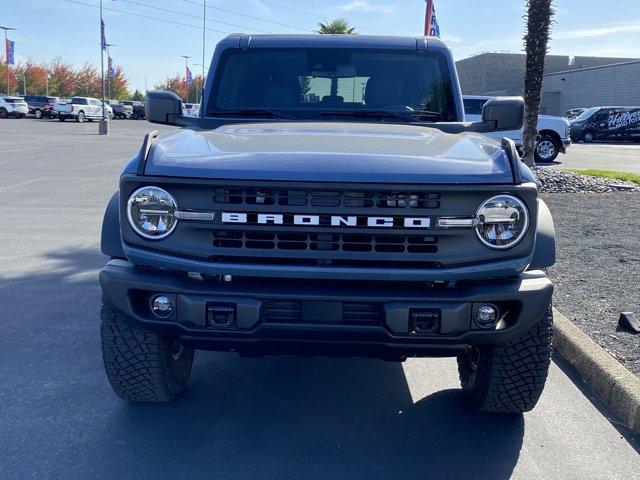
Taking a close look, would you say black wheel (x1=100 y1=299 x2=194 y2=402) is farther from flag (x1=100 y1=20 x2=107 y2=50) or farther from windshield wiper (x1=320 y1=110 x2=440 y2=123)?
flag (x1=100 y1=20 x2=107 y2=50)

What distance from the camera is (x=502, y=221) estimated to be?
2875 millimetres

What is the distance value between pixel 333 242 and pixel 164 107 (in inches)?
85.2

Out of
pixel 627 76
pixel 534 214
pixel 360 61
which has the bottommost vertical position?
pixel 534 214

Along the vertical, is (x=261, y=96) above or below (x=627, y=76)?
below

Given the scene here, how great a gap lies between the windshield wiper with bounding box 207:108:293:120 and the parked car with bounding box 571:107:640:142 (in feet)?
109

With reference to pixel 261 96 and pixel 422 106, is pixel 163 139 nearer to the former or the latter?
pixel 261 96

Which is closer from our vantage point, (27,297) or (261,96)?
(261,96)

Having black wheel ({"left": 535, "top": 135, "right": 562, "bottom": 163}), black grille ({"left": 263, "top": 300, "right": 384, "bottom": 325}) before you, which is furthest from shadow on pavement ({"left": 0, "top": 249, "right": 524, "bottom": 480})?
black wheel ({"left": 535, "top": 135, "right": 562, "bottom": 163})

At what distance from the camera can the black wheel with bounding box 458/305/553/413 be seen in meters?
3.22

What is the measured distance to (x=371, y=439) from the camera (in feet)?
10.9

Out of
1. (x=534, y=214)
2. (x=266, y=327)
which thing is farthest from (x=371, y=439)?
(x=534, y=214)

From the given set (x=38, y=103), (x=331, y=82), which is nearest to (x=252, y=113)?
(x=331, y=82)

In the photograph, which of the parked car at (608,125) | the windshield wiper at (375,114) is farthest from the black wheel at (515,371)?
the parked car at (608,125)

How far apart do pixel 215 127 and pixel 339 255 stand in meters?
1.65
